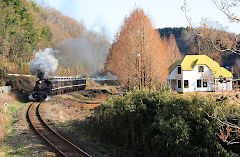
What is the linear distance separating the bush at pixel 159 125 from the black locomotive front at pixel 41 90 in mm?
13570

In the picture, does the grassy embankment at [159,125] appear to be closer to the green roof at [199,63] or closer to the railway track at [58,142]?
the railway track at [58,142]

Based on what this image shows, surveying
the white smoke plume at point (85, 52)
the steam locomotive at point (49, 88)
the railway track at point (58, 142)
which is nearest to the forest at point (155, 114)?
the railway track at point (58, 142)

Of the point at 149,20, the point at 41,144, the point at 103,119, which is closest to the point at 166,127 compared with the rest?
the point at 103,119

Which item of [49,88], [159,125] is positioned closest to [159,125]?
[159,125]

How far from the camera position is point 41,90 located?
2495 centimetres

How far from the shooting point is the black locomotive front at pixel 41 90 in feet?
81.6

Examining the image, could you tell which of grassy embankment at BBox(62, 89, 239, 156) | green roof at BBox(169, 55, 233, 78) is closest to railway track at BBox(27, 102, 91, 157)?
grassy embankment at BBox(62, 89, 239, 156)

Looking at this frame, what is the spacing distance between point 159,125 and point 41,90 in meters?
19.3

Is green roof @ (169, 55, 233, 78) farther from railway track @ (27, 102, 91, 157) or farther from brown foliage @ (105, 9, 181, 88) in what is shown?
railway track @ (27, 102, 91, 157)

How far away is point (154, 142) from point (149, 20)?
1587 cm

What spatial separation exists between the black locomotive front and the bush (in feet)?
44.5

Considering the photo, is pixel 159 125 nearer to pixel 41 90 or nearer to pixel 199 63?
pixel 41 90

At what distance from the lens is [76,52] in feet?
221

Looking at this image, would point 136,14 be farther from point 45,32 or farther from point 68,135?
point 45,32
